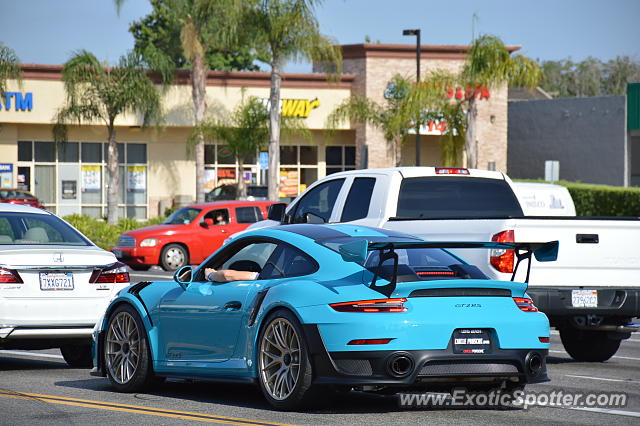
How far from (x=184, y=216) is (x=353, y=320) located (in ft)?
67.0

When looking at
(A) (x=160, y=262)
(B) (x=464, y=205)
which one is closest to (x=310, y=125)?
(A) (x=160, y=262)

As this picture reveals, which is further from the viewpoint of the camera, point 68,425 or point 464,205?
point 464,205

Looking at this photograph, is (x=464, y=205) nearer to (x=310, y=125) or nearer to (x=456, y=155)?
(x=456, y=155)

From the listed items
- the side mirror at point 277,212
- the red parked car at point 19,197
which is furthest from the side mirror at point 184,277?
the red parked car at point 19,197

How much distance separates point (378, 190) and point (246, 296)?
4.75 m

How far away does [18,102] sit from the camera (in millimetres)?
47000

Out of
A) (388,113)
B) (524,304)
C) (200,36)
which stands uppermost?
(200,36)

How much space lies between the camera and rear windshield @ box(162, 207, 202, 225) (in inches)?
1086

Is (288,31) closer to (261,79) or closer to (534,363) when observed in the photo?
(261,79)

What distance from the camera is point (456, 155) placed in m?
39.9

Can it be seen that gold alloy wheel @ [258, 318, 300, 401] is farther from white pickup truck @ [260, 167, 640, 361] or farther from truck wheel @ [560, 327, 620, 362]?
truck wheel @ [560, 327, 620, 362]

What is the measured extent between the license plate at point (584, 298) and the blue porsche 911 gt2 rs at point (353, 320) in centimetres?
319

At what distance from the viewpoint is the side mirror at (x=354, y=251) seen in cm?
781

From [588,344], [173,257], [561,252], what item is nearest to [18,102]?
[173,257]
